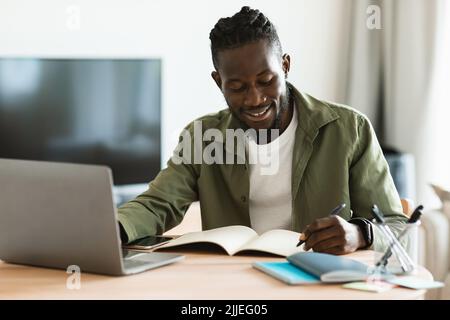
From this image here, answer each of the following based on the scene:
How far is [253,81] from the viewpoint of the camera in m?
1.90

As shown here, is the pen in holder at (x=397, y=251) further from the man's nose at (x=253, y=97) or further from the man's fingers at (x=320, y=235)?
the man's nose at (x=253, y=97)

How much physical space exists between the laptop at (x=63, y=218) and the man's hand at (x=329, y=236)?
0.26 meters

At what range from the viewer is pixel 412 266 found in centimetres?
145

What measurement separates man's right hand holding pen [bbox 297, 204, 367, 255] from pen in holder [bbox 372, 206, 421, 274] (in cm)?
13

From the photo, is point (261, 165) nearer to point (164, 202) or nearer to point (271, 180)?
point (271, 180)

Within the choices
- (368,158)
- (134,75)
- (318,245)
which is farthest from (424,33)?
(318,245)

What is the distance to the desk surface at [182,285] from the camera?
1.32 meters

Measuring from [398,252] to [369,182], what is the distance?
54cm

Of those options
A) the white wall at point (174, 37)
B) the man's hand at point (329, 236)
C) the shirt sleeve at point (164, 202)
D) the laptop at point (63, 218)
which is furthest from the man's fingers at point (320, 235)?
the white wall at point (174, 37)

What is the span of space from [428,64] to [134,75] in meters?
1.40

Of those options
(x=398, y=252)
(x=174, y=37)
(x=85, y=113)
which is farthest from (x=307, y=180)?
(x=174, y=37)

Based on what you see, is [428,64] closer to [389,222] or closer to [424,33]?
[424,33]

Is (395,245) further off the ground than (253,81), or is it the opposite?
(253,81)
